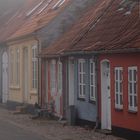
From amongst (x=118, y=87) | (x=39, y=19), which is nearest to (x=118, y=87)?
(x=118, y=87)

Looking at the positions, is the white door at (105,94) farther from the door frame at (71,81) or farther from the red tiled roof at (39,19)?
the red tiled roof at (39,19)

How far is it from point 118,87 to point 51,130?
11.6ft

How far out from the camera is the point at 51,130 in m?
19.1

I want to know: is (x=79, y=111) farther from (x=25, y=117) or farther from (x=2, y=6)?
(x=2, y=6)

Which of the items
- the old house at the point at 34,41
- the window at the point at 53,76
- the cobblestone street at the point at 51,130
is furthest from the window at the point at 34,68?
the cobblestone street at the point at 51,130

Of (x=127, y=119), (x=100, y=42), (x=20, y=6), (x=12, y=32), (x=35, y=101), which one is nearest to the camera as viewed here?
(x=127, y=119)

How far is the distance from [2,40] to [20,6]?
7995mm

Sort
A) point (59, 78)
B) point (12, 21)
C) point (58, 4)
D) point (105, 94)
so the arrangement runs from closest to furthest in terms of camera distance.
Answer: point (105, 94)
point (59, 78)
point (58, 4)
point (12, 21)

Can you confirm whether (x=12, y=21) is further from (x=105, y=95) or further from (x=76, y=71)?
(x=105, y=95)

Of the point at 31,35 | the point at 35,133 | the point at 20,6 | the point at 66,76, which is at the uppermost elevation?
the point at 20,6

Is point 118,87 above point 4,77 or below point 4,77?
below

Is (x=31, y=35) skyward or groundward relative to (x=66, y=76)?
skyward

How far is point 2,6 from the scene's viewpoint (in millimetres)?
41781

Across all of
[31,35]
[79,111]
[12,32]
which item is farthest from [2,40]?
[79,111]
